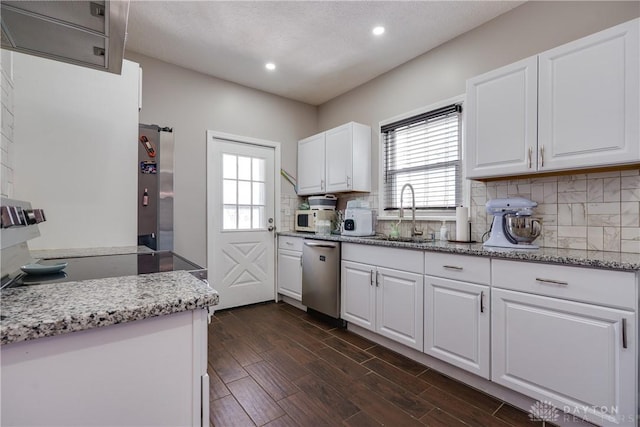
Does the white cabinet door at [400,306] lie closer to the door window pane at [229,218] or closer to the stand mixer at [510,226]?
the stand mixer at [510,226]

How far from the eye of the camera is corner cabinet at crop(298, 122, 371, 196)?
3326mm

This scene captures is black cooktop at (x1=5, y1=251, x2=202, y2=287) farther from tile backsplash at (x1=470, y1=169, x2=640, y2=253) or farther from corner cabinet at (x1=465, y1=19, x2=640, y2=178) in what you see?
tile backsplash at (x1=470, y1=169, x2=640, y2=253)

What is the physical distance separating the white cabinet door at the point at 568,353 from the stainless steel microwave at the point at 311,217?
210 cm

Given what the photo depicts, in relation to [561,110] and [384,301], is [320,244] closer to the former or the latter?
[384,301]

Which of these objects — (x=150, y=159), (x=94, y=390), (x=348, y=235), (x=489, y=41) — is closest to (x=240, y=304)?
(x=348, y=235)

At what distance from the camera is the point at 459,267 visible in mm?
1953

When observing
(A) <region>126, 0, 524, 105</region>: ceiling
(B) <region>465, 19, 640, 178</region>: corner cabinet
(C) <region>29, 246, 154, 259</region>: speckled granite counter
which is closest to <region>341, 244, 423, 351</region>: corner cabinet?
(B) <region>465, 19, 640, 178</region>: corner cabinet

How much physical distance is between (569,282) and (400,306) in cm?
110

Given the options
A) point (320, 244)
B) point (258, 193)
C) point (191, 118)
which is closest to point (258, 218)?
point (258, 193)

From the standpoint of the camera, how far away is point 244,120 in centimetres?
368

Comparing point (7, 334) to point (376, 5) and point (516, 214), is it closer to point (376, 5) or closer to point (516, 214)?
point (516, 214)

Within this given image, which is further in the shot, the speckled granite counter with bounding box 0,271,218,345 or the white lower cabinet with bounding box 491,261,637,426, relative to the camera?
the white lower cabinet with bounding box 491,261,637,426

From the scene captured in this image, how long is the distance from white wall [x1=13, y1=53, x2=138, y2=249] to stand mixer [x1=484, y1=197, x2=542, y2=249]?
2442mm

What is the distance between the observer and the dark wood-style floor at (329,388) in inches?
63.8
